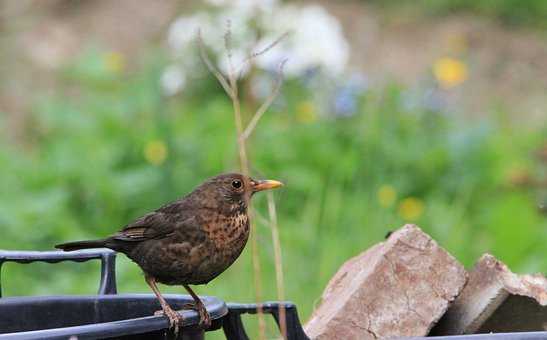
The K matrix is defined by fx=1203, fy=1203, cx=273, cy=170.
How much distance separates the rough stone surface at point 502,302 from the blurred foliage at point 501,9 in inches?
305

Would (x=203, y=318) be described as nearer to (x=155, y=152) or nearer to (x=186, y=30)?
(x=155, y=152)

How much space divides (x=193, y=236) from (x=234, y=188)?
0.79 feet

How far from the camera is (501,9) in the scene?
10523mm

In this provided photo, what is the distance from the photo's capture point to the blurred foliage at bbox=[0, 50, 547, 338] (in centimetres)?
589

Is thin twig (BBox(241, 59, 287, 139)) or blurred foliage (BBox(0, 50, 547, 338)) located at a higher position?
thin twig (BBox(241, 59, 287, 139))

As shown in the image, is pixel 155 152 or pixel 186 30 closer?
Result: pixel 155 152

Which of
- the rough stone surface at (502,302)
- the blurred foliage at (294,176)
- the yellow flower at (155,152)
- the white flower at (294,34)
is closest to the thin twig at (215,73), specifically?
the rough stone surface at (502,302)

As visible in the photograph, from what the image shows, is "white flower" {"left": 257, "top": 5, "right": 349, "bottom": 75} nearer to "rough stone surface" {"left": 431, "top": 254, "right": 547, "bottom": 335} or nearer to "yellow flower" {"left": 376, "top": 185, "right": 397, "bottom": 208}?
"yellow flower" {"left": 376, "top": 185, "right": 397, "bottom": 208}

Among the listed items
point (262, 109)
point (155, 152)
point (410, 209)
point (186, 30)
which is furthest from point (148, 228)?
point (186, 30)

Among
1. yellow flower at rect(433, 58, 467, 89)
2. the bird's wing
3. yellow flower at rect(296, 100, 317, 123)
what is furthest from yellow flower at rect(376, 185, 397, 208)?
the bird's wing

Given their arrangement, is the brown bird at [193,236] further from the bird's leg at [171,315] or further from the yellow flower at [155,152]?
the yellow flower at [155,152]

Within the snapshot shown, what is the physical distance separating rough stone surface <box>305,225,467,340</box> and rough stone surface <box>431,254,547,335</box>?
0.06 meters

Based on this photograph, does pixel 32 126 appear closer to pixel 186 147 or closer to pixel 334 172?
pixel 186 147

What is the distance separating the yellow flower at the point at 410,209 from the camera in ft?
20.7
